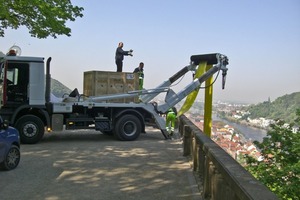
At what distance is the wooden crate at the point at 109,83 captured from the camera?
13109 millimetres

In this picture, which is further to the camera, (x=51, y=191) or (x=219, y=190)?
(x=51, y=191)

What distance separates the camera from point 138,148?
37.1 feet

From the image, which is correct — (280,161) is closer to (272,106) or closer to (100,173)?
(100,173)

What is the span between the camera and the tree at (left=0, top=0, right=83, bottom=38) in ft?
52.2

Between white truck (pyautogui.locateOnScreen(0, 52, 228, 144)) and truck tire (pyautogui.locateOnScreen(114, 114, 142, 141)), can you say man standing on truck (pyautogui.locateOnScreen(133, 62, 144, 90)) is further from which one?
truck tire (pyautogui.locateOnScreen(114, 114, 142, 141))

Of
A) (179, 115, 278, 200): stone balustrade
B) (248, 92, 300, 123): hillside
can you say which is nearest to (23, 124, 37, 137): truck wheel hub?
(179, 115, 278, 200): stone balustrade

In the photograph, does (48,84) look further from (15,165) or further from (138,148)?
(15,165)

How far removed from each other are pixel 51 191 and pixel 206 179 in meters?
2.62

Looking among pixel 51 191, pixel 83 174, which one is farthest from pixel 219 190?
pixel 83 174

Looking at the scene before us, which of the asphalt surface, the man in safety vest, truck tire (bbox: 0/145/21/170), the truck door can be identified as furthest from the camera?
the man in safety vest

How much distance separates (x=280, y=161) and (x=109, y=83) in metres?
6.97

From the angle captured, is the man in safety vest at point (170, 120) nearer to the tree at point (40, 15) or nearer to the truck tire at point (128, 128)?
the truck tire at point (128, 128)

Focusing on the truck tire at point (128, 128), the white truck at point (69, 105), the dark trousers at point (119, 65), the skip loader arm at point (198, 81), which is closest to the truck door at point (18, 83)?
the white truck at point (69, 105)

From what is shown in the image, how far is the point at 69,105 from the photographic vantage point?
486 inches
